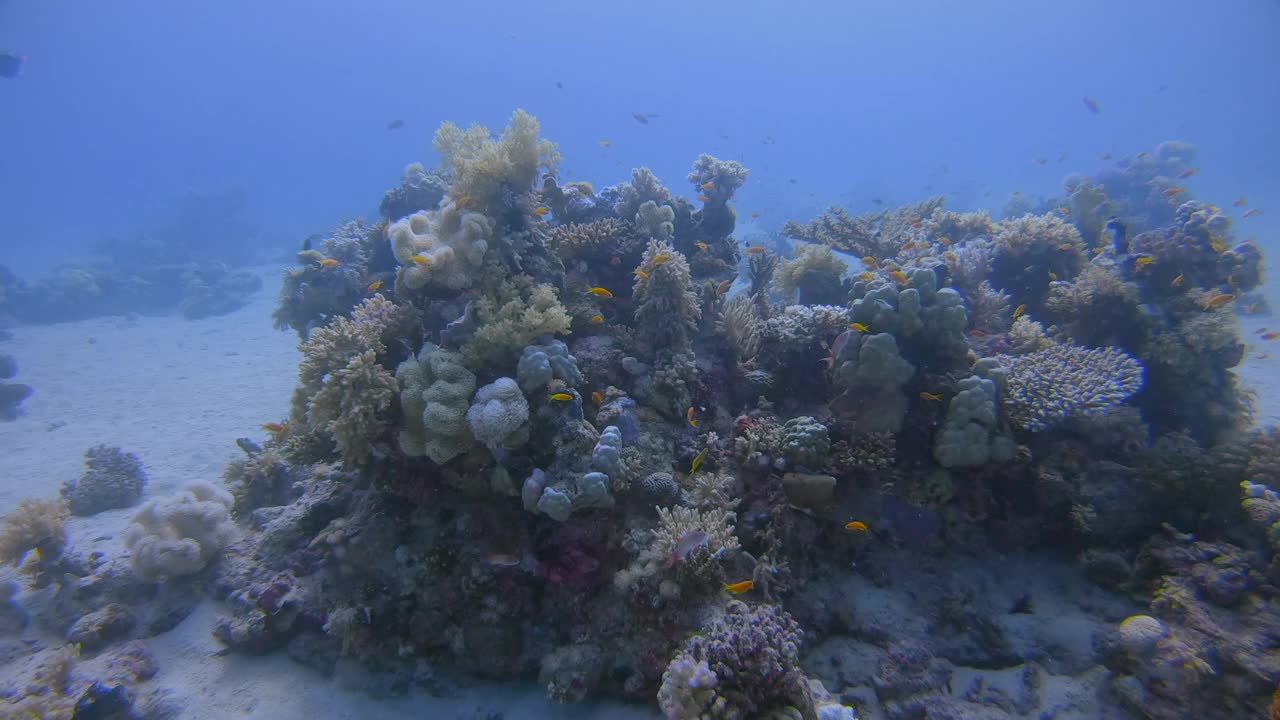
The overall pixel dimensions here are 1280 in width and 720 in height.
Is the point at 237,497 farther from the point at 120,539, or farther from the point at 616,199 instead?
the point at 616,199

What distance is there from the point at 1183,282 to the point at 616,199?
8.99 metres

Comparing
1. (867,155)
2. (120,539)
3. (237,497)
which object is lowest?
(120,539)

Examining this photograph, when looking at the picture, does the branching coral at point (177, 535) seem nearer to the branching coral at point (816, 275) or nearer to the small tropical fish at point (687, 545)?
the small tropical fish at point (687, 545)

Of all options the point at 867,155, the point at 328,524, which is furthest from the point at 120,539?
the point at 867,155

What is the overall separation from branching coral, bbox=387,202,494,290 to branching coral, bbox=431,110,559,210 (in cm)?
45

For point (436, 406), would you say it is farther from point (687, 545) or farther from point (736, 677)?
point (736, 677)

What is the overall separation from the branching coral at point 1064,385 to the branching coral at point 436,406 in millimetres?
5883

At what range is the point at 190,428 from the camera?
40.5 feet

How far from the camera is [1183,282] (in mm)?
7316

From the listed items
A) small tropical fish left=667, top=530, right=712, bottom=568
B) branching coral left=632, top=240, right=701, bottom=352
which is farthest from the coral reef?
small tropical fish left=667, top=530, right=712, bottom=568

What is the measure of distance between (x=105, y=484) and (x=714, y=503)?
11.3 m

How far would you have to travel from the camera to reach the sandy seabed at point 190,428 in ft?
16.1

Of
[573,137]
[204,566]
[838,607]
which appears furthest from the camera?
[573,137]

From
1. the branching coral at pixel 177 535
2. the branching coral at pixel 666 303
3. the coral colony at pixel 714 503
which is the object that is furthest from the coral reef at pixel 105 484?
the branching coral at pixel 666 303
